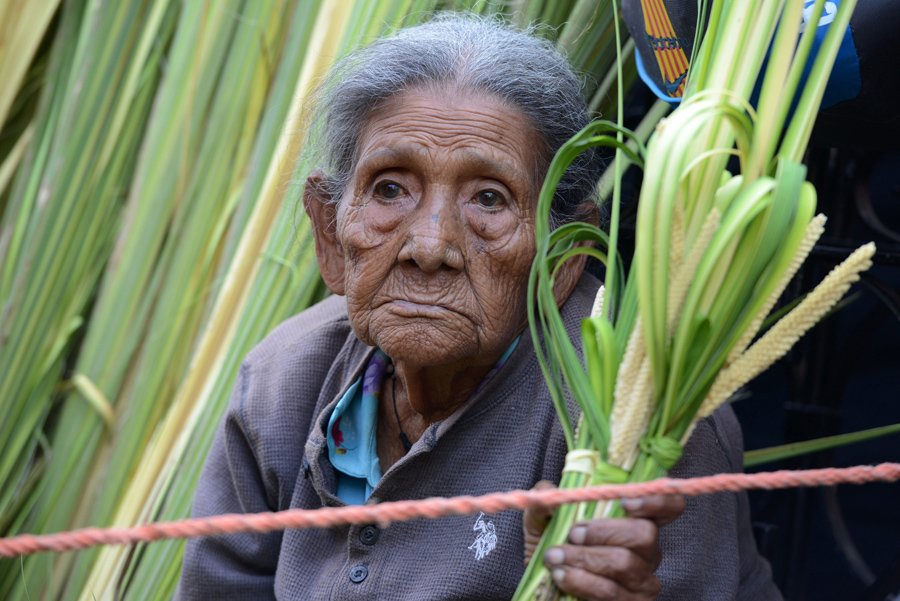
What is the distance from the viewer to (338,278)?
1603 millimetres

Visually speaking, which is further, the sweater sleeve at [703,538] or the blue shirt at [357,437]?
the blue shirt at [357,437]

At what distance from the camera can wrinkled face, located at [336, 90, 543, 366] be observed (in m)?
1.36

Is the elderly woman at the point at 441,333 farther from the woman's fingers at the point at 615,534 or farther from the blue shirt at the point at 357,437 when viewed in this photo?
the woman's fingers at the point at 615,534

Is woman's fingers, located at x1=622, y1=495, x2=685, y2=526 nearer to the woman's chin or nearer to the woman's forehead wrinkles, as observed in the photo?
the woman's chin

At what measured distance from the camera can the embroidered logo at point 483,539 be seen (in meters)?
1.39

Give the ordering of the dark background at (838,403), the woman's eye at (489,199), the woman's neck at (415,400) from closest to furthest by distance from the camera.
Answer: the woman's eye at (489,199) < the woman's neck at (415,400) < the dark background at (838,403)

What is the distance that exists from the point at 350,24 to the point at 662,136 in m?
1.15

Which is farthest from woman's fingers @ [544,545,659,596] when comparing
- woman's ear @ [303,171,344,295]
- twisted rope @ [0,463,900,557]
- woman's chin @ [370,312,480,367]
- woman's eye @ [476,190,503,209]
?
woman's ear @ [303,171,344,295]

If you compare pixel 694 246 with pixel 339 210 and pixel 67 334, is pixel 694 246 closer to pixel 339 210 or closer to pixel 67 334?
pixel 339 210

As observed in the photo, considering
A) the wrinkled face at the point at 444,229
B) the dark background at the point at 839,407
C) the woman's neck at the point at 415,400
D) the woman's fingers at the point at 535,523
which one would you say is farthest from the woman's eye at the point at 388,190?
the dark background at the point at 839,407

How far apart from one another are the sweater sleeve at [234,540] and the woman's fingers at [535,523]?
0.67 m

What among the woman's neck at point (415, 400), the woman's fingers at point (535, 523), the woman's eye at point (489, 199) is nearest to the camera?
the woman's fingers at point (535, 523)

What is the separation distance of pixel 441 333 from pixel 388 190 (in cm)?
21

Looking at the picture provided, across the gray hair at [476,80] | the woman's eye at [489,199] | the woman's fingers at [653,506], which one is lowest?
the woman's fingers at [653,506]
